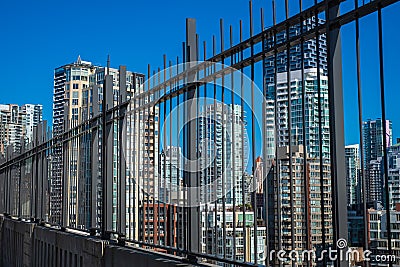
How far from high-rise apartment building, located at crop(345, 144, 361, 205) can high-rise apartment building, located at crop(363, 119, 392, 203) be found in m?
0.07

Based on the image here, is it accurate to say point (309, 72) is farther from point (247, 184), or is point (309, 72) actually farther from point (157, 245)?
point (157, 245)

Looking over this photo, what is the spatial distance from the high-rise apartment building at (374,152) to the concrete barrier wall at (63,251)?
7.13 ft

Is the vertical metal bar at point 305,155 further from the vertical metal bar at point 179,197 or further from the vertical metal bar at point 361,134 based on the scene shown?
the vertical metal bar at point 179,197

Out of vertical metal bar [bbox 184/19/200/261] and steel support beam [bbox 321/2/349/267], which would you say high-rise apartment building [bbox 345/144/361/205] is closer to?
steel support beam [bbox 321/2/349/267]

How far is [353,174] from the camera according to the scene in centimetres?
321

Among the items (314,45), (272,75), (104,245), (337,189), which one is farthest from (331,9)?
(104,245)

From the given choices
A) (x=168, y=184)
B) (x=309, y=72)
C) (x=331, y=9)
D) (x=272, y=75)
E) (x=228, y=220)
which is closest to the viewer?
(x=331, y=9)

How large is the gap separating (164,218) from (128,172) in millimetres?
1242

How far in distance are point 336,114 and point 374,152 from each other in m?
0.33

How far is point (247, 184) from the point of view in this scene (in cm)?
421

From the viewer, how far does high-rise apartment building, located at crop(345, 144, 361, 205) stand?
317 centimetres

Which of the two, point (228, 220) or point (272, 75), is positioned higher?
point (272, 75)

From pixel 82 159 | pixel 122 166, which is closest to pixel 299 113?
pixel 122 166

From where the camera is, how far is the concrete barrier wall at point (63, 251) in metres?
5.69
